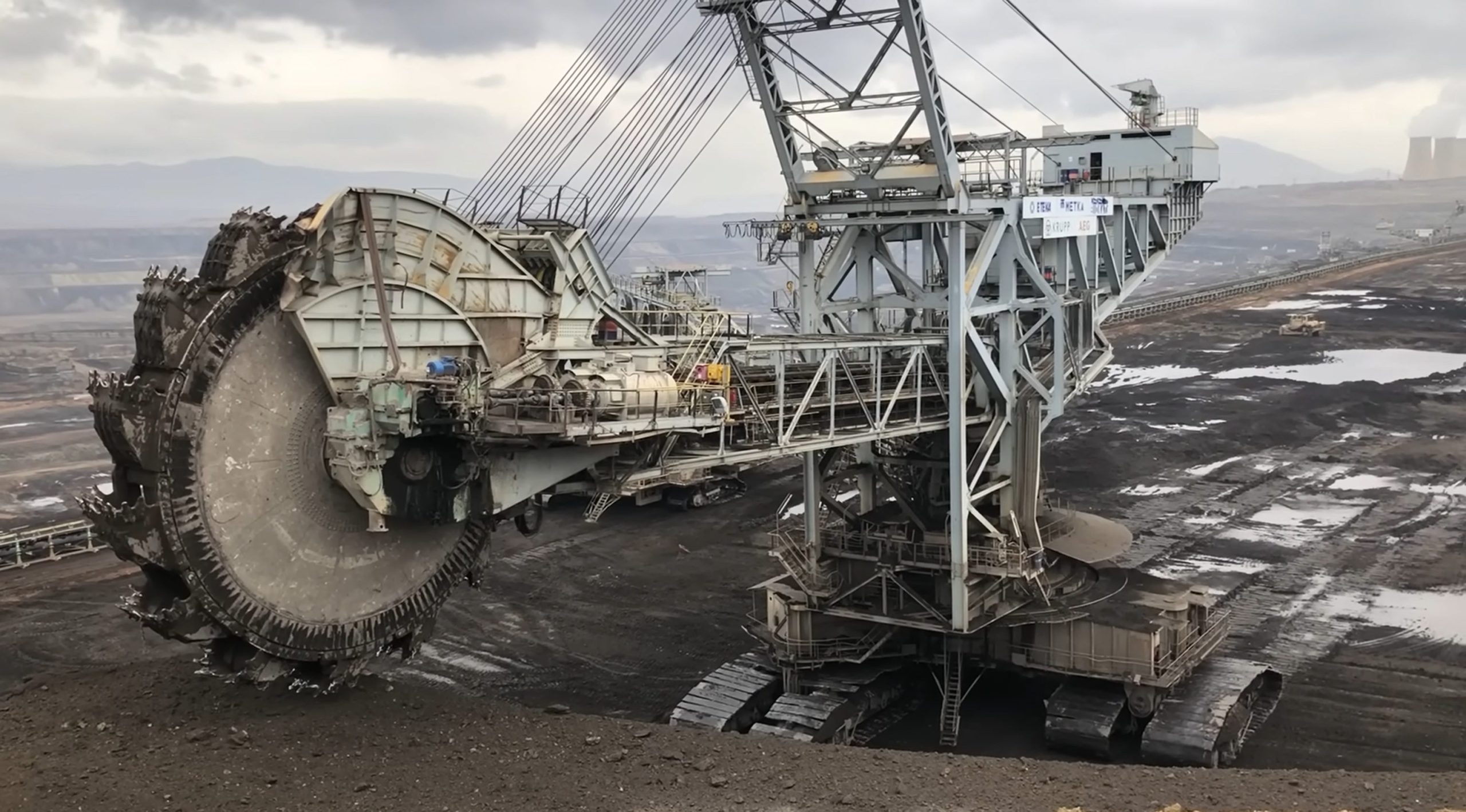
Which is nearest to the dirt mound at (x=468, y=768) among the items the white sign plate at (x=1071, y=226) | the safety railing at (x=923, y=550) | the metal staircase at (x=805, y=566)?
the safety railing at (x=923, y=550)

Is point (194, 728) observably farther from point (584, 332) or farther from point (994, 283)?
point (994, 283)

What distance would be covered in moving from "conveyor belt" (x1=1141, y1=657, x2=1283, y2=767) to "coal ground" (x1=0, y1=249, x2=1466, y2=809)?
1.91ft

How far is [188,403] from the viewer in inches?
483

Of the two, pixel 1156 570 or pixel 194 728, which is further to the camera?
pixel 1156 570

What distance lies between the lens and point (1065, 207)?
2173 cm

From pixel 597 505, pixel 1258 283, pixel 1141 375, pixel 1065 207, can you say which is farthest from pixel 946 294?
pixel 1258 283

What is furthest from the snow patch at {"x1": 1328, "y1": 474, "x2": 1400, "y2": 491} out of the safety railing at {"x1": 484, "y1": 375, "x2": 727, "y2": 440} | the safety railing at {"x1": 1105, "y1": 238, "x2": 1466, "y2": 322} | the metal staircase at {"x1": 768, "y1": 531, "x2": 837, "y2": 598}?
the safety railing at {"x1": 484, "y1": 375, "x2": 727, "y2": 440}

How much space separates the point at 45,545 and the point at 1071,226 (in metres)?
29.2

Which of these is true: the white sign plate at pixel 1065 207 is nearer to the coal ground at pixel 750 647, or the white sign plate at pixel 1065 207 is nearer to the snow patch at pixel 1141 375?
the coal ground at pixel 750 647

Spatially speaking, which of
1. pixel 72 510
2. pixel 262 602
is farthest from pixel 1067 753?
pixel 72 510

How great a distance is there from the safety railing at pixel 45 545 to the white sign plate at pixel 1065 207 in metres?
26.1

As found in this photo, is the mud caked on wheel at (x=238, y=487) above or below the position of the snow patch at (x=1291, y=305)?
above

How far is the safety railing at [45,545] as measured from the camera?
32531mm

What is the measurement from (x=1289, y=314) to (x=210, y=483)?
263ft
